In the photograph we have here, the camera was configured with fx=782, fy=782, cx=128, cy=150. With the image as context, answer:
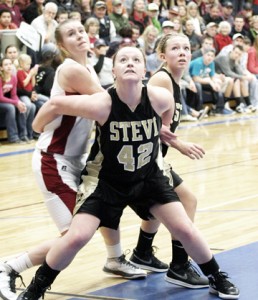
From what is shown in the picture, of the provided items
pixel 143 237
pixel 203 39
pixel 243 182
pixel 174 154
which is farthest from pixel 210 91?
pixel 143 237

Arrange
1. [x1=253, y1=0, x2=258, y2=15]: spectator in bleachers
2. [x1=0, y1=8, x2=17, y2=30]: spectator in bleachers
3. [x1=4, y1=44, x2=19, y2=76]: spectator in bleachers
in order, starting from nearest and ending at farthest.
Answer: [x1=4, y1=44, x2=19, y2=76]: spectator in bleachers < [x1=0, y1=8, x2=17, y2=30]: spectator in bleachers < [x1=253, y1=0, x2=258, y2=15]: spectator in bleachers

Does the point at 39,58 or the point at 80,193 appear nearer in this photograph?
the point at 80,193

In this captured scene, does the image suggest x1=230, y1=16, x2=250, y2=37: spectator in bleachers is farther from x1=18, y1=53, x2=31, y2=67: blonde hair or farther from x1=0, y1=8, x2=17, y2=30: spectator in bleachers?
x1=18, y1=53, x2=31, y2=67: blonde hair

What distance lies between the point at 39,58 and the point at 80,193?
951 centimetres

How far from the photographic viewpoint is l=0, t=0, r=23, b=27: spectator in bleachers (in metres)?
14.4

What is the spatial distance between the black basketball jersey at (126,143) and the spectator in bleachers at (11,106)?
7.73m

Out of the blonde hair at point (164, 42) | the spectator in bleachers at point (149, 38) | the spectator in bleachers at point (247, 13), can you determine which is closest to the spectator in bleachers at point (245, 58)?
the spectator in bleachers at point (247, 13)

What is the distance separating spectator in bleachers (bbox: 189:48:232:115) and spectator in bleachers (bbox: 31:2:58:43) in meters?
3.45

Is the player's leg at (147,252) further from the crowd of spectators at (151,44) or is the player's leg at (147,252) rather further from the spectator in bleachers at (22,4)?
the spectator in bleachers at (22,4)

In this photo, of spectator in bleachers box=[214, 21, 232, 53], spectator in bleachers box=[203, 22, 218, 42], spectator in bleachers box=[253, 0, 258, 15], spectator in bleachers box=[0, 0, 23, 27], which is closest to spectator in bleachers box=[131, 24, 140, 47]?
spectator in bleachers box=[0, 0, 23, 27]

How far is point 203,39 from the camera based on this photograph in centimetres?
1720

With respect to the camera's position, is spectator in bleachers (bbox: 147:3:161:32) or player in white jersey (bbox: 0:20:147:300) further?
spectator in bleachers (bbox: 147:3:161:32)

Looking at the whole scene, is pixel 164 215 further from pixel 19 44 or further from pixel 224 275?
pixel 19 44

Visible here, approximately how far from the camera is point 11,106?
12172 millimetres
